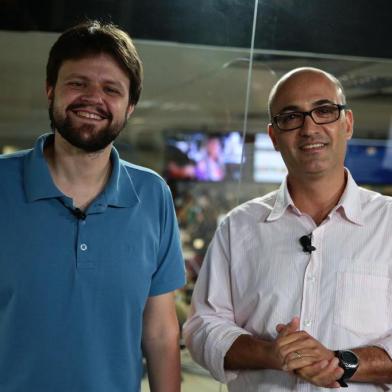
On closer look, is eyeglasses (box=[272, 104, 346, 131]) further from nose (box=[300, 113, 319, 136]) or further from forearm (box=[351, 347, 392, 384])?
forearm (box=[351, 347, 392, 384])

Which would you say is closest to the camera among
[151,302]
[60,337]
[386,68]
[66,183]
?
[60,337]

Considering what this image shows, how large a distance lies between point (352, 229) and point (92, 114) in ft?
2.76

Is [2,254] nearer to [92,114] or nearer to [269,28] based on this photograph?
[92,114]

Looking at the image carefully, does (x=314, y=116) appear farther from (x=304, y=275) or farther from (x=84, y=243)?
(x=84, y=243)

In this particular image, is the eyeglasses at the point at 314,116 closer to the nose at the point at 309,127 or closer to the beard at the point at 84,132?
the nose at the point at 309,127

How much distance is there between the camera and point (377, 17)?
107 inches

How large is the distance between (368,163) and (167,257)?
2851 millimetres

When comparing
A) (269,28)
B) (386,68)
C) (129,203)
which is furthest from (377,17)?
(129,203)

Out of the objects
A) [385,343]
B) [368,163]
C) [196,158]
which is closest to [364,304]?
[385,343]

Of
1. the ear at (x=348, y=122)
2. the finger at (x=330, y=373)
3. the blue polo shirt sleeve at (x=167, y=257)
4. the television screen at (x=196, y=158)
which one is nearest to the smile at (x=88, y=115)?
the blue polo shirt sleeve at (x=167, y=257)

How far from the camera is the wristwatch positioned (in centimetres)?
185

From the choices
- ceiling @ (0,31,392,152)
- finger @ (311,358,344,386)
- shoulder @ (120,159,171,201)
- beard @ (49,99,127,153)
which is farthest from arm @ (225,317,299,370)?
ceiling @ (0,31,392,152)

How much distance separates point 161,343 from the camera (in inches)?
80.3

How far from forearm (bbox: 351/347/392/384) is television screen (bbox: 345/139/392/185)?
2.36 m
